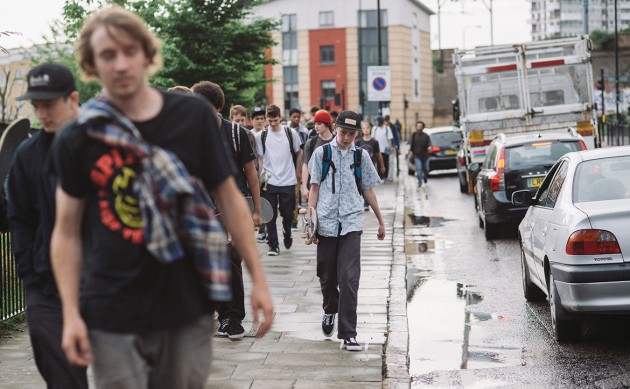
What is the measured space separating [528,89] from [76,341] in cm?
2084

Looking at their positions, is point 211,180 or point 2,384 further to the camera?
point 2,384

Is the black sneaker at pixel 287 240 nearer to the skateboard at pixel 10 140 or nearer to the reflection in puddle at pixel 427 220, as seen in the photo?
the reflection in puddle at pixel 427 220

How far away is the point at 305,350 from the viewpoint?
7742mm

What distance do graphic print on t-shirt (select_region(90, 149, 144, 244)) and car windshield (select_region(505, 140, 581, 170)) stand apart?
41.5 ft

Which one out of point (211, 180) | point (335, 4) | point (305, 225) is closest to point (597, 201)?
point (305, 225)

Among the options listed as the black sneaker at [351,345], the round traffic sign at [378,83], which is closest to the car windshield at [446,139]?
the round traffic sign at [378,83]

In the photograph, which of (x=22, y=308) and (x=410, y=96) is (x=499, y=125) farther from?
(x=410, y=96)

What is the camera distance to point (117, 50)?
128 inches

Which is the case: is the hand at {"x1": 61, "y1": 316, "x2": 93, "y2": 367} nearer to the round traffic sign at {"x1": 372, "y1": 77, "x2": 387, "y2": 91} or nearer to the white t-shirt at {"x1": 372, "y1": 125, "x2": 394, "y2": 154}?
the white t-shirt at {"x1": 372, "y1": 125, "x2": 394, "y2": 154}

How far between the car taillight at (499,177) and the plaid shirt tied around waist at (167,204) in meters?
12.6

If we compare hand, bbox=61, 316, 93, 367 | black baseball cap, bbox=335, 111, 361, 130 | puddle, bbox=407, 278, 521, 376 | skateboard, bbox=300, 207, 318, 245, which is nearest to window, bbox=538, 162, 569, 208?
puddle, bbox=407, 278, 521, 376

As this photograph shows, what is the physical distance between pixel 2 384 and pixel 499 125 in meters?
17.9

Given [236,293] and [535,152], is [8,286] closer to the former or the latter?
[236,293]

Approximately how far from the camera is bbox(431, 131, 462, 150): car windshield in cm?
3247
